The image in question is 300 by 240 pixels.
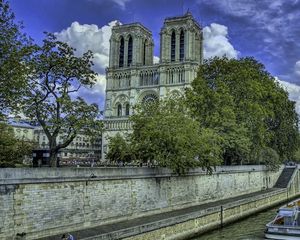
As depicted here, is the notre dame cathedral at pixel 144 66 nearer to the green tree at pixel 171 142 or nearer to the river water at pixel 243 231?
the green tree at pixel 171 142

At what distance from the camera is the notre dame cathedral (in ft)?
346

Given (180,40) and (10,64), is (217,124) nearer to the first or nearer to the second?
(10,64)

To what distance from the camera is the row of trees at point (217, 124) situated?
104ft

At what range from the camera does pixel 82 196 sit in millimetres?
23203

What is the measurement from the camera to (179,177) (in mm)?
33125

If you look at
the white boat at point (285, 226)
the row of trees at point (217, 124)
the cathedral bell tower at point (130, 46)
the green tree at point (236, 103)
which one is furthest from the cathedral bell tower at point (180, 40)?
the white boat at point (285, 226)

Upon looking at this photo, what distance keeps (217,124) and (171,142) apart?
1383 cm

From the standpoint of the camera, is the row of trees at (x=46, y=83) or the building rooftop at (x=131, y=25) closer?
the row of trees at (x=46, y=83)

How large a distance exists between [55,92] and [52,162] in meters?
4.71

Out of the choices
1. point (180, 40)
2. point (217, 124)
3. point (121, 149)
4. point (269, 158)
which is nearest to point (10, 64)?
point (121, 149)

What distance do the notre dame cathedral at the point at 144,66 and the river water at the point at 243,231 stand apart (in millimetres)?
70226

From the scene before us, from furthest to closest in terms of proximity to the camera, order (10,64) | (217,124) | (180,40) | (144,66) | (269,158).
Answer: (144,66)
(180,40)
(269,158)
(217,124)
(10,64)

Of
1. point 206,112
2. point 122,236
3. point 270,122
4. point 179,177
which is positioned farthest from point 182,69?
point 122,236

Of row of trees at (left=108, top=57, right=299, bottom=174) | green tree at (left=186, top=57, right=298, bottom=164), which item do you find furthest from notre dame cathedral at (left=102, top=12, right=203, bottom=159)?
green tree at (left=186, top=57, right=298, bottom=164)
